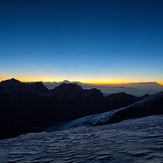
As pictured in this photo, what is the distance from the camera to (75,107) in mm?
120125

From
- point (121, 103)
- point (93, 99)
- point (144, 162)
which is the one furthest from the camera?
point (93, 99)

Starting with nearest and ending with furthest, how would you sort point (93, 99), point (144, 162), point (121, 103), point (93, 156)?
point (144, 162) → point (93, 156) → point (121, 103) → point (93, 99)

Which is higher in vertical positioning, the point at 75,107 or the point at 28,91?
the point at 28,91

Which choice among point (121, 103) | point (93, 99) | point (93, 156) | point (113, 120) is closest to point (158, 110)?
point (113, 120)

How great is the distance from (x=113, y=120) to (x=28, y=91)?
130 meters

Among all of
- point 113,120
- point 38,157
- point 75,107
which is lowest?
point 75,107

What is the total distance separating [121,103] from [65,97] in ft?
140

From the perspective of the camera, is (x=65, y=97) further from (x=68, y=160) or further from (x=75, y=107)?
(x=68, y=160)

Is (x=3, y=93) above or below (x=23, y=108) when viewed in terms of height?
above

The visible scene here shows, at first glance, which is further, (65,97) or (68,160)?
(65,97)

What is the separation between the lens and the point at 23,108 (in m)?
123

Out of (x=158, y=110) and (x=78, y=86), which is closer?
(x=158, y=110)

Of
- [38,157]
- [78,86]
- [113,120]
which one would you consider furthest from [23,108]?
[38,157]

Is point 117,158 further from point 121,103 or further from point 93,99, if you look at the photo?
point 93,99
